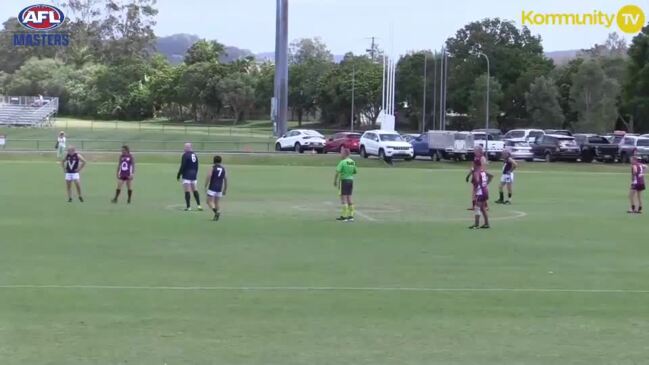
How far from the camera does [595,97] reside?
85750mm

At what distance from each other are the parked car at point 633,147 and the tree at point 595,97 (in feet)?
84.4

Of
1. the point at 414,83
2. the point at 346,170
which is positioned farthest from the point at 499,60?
the point at 346,170

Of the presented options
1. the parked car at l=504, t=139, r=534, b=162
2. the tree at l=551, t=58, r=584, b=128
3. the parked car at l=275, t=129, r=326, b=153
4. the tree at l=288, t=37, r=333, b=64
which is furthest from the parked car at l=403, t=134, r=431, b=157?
the tree at l=288, t=37, r=333, b=64

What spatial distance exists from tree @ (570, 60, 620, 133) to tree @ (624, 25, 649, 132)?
3.48 meters

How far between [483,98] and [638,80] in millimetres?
18349

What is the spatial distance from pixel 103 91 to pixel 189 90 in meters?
11.5

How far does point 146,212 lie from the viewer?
2448 cm

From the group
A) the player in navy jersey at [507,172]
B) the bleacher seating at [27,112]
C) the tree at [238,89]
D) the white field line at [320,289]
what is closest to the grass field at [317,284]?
the white field line at [320,289]

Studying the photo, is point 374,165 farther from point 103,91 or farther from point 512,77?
point 103,91

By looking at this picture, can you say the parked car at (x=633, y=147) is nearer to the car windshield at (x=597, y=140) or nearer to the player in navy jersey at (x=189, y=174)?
the car windshield at (x=597, y=140)

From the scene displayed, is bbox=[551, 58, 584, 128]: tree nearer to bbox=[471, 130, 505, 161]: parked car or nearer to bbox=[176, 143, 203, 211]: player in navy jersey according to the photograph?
bbox=[471, 130, 505, 161]: parked car

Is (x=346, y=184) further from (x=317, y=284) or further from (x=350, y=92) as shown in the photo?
(x=350, y=92)

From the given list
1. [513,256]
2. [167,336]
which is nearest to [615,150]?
[513,256]

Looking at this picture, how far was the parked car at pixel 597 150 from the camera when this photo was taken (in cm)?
5866
